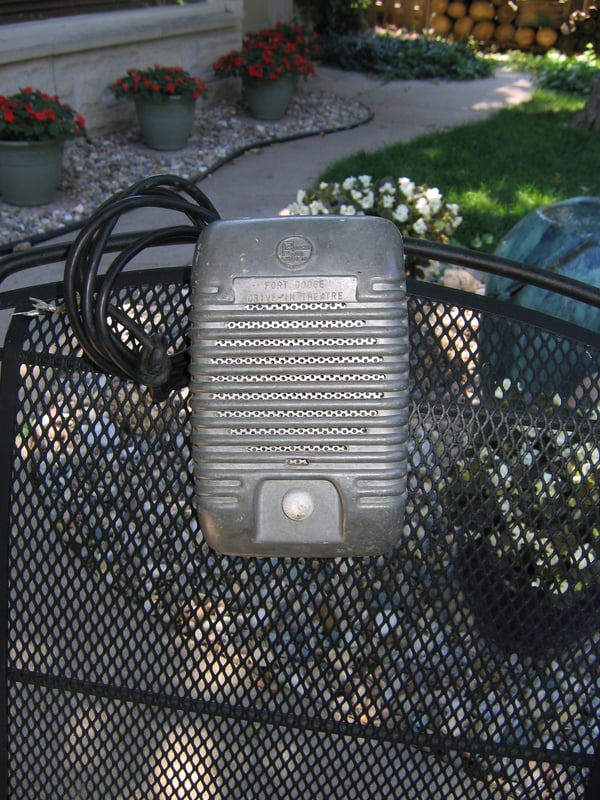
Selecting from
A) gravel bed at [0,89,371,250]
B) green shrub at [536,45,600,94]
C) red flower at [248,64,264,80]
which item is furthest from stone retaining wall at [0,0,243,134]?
green shrub at [536,45,600,94]

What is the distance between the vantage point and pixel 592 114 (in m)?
6.91

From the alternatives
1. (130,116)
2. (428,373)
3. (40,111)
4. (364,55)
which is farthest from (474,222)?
(364,55)

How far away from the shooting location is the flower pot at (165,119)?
6.09m

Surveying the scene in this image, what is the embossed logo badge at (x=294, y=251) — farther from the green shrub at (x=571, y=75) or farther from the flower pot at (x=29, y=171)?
the green shrub at (x=571, y=75)

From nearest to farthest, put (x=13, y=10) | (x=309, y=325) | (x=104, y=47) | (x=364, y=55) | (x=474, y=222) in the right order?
Result: (x=309, y=325) → (x=474, y=222) → (x=13, y=10) → (x=104, y=47) → (x=364, y=55)

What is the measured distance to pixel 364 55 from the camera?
31.2 feet

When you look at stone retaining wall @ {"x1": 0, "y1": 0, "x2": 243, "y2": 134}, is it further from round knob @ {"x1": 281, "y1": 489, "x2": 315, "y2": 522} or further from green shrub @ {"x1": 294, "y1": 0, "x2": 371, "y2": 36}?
round knob @ {"x1": 281, "y1": 489, "x2": 315, "y2": 522}

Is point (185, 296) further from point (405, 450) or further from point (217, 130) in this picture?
point (217, 130)

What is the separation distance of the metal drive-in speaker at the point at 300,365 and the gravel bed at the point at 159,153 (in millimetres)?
3885

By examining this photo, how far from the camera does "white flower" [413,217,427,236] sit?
3363 millimetres

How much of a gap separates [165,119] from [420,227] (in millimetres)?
3384

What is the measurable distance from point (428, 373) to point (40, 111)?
464cm

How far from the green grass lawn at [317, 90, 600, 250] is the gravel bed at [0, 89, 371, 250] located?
3.23 feet

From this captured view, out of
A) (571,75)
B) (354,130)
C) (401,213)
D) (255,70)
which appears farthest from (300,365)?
(571,75)
